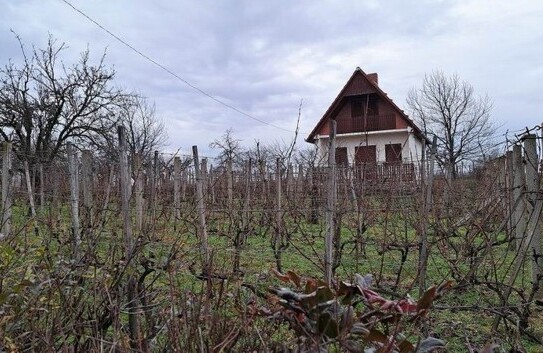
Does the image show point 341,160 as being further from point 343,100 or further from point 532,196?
point 532,196

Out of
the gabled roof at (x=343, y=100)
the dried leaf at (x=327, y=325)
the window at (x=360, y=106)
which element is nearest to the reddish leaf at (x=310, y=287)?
the dried leaf at (x=327, y=325)

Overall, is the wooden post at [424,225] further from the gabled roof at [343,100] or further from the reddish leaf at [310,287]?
the gabled roof at [343,100]

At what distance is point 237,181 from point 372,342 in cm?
1036

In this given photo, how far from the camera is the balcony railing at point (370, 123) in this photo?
29250 millimetres

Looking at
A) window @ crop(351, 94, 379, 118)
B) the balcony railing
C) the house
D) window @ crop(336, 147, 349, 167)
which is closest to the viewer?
window @ crop(336, 147, 349, 167)

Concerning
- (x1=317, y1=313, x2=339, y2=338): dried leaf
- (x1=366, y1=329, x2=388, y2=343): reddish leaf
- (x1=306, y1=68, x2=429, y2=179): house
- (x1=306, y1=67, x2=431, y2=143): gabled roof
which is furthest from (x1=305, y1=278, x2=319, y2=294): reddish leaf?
(x1=306, y1=67, x2=431, y2=143): gabled roof

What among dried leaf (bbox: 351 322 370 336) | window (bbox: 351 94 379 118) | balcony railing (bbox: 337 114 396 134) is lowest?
dried leaf (bbox: 351 322 370 336)

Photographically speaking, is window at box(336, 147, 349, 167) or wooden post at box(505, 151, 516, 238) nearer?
wooden post at box(505, 151, 516, 238)

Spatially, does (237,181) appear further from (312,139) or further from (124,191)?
(312,139)

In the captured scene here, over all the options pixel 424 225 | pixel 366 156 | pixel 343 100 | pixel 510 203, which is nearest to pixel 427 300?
pixel 424 225

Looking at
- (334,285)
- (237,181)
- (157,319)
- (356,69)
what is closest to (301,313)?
(334,285)

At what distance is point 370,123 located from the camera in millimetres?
29875

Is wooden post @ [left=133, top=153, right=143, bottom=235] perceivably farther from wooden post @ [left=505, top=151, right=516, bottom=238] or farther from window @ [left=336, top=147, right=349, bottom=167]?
window @ [left=336, top=147, right=349, bottom=167]

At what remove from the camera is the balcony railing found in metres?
29.2
